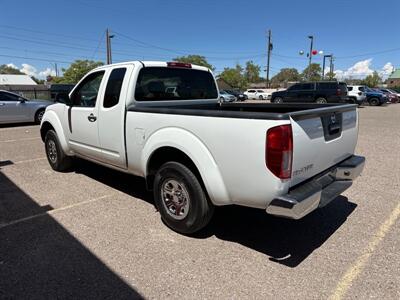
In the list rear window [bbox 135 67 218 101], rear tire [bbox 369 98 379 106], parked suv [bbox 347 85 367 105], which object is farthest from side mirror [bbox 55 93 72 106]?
rear tire [bbox 369 98 379 106]

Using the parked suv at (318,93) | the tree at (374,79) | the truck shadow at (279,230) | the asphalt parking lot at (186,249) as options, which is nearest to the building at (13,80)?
the parked suv at (318,93)

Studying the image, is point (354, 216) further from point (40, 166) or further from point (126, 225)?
point (40, 166)

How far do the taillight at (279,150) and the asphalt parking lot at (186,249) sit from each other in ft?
3.25

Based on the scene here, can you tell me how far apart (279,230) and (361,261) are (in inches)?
38.9

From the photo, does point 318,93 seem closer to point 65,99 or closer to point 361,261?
point 65,99

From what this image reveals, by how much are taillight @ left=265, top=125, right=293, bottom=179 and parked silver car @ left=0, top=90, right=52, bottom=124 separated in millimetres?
13276

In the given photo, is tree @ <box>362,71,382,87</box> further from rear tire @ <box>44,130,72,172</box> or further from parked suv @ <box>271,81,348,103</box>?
rear tire @ <box>44,130,72,172</box>

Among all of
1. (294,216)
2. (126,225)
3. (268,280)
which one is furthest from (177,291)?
(126,225)

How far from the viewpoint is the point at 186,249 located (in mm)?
3496

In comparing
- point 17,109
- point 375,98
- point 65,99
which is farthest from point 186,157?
point 375,98

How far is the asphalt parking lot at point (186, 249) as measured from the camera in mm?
2825

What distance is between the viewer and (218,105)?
18.0ft

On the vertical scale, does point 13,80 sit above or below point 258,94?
above

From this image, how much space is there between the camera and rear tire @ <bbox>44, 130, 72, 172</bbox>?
20.1 feet
